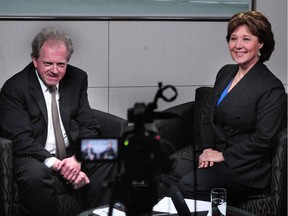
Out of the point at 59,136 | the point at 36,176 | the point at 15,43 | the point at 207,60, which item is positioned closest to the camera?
the point at 36,176

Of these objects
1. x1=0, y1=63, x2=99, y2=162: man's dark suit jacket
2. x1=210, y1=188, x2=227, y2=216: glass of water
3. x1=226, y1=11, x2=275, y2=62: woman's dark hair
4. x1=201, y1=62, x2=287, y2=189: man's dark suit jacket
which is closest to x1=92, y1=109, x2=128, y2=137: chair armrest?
x1=0, y1=63, x2=99, y2=162: man's dark suit jacket

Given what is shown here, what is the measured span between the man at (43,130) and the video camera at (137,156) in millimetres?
1888

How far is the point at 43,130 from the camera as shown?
2959mm

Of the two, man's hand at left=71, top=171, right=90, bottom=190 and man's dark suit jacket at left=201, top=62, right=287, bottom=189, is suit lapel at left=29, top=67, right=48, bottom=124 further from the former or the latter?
man's dark suit jacket at left=201, top=62, right=287, bottom=189

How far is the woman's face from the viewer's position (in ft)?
9.74

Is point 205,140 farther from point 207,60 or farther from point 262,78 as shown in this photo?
point 207,60

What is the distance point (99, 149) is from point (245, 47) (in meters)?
2.18

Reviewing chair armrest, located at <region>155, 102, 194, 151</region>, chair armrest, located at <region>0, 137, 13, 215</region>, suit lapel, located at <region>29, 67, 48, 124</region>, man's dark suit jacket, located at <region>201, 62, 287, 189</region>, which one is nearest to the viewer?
chair armrest, located at <region>0, 137, 13, 215</region>

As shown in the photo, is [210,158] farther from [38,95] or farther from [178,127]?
[38,95]

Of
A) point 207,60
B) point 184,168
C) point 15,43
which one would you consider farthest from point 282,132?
point 15,43

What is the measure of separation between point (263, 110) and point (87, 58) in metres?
1.45

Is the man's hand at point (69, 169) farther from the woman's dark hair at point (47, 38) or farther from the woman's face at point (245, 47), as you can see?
the woman's face at point (245, 47)

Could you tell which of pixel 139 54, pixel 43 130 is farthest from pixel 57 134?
pixel 139 54

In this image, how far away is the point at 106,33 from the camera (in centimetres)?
367
